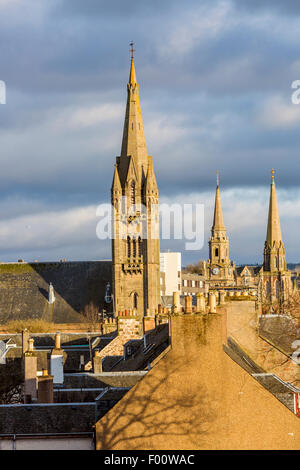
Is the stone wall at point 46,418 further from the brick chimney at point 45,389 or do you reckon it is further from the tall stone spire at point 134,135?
the tall stone spire at point 134,135

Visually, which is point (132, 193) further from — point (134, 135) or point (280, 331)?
point (280, 331)

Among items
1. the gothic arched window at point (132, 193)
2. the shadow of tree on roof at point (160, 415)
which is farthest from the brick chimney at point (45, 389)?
the gothic arched window at point (132, 193)

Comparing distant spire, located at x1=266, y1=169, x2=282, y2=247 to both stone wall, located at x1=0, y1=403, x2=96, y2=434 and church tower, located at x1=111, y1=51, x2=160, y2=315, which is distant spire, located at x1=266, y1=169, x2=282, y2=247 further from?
stone wall, located at x1=0, y1=403, x2=96, y2=434

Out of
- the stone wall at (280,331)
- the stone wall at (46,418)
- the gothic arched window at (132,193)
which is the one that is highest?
the gothic arched window at (132,193)

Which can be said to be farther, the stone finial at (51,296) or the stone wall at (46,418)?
the stone finial at (51,296)

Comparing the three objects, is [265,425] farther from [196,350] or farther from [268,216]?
[268,216]

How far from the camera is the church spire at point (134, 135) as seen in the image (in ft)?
344

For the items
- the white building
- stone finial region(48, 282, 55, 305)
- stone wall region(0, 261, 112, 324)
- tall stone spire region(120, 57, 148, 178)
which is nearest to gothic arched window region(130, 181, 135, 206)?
tall stone spire region(120, 57, 148, 178)

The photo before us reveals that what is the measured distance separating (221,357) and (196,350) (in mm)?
678

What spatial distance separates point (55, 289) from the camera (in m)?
112

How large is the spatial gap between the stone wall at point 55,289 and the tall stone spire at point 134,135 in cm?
1612

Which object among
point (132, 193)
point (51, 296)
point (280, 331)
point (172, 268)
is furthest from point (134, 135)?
point (280, 331)

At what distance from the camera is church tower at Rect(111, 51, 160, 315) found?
102875 millimetres

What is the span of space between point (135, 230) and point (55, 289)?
51.8 feet
